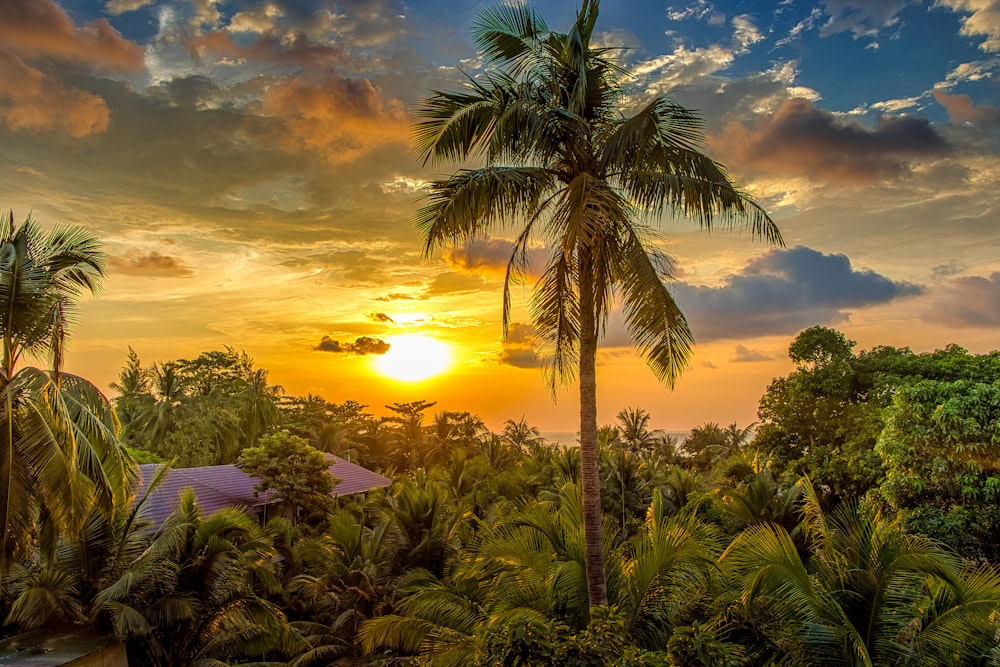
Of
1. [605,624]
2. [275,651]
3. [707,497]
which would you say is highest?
[605,624]

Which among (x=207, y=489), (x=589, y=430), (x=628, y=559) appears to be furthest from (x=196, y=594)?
(x=207, y=489)

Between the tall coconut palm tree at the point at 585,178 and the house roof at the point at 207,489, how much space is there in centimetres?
1280

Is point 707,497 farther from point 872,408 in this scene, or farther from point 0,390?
point 0,390

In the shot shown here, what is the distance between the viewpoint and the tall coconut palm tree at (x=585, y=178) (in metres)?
7.51

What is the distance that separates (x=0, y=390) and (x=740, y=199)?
10522 mm

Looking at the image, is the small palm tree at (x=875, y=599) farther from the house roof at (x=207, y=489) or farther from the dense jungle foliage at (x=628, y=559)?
the house roof at (x=207, y=489)

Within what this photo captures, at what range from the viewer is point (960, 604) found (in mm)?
6078

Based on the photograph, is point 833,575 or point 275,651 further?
point 275,651

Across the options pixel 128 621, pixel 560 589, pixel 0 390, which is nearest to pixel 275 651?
pixel 128 621

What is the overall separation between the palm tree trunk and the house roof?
12808 mm

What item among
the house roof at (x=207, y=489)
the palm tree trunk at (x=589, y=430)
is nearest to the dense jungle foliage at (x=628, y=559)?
the palm tree trunk at (x=589, y=430)

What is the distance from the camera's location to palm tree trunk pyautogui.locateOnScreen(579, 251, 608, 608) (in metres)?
7.37

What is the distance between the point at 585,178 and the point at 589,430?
10.2ft

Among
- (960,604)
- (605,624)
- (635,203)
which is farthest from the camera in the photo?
(635,203)
